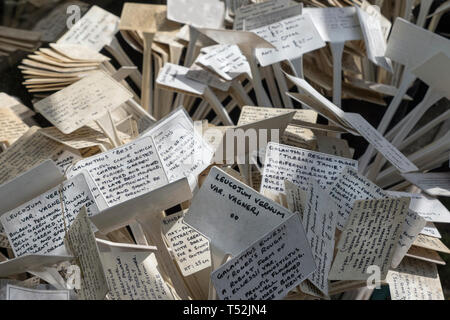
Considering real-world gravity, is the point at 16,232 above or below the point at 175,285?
above

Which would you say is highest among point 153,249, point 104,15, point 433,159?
point 104,15

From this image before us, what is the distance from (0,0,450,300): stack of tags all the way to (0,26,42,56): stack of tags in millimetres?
141

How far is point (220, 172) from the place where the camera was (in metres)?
0.87

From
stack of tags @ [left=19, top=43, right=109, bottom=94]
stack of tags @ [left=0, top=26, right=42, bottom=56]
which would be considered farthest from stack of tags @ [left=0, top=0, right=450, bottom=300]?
stack of tags @ [left=0, top=26, right=42, bottom=56]

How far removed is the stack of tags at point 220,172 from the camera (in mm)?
843

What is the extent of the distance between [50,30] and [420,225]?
1.32 metres

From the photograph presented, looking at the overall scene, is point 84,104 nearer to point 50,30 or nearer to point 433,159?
point 50,30

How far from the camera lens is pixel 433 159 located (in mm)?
1373

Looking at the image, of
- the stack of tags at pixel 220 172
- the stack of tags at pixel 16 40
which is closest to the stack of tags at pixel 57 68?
the stack of tags at pixel 220 172

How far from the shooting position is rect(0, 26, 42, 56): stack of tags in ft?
5.26

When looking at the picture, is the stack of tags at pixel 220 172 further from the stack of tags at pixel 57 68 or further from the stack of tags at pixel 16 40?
the stack of tags at pixel 16 40

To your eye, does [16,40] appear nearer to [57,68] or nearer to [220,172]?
[57,68]
